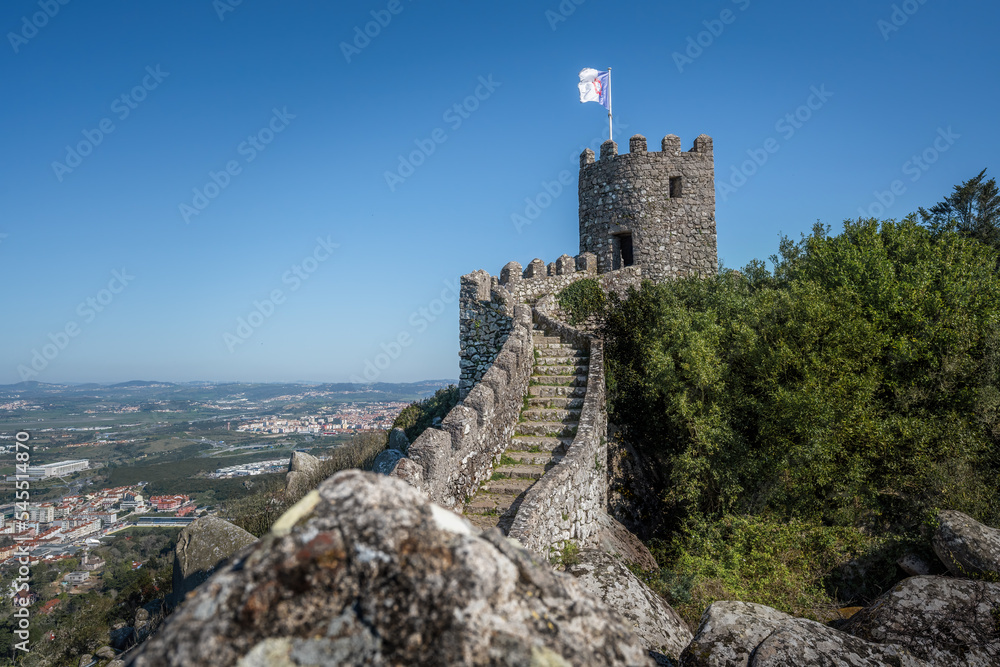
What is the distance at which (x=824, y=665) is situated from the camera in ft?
14.6

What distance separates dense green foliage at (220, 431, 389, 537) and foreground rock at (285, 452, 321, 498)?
3.7 inches

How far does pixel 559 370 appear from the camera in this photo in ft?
40.7

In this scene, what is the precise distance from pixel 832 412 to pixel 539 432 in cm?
519

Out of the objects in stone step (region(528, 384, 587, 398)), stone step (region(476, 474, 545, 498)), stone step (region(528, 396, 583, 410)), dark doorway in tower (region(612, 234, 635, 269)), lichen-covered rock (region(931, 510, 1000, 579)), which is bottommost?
lichen-covered rock (region(931, 510, 1000, 579))

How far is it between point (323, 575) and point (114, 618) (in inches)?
739

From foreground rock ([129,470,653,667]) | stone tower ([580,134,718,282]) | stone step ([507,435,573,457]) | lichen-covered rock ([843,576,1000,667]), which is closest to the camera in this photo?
foreground rock ([129,470,653,667])

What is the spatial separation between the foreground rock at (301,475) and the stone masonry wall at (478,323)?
8653mm

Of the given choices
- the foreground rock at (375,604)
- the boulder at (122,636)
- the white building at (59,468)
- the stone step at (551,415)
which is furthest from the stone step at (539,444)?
the white building at (59,468)

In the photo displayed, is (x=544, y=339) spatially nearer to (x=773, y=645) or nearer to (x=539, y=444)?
(x=539, y=444)

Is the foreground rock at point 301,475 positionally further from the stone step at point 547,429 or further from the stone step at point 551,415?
the stone step at point 547,429

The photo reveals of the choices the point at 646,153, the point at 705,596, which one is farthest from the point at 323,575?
the point at 646,153

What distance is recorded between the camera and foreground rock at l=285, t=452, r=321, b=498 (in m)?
19.6

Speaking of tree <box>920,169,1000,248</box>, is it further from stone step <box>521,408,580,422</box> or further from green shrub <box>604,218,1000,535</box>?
stone step <box>521,408,580,422</box>

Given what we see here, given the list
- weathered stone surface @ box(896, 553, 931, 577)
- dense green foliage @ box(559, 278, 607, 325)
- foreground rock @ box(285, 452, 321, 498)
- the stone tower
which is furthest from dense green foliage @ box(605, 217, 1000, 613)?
foreground rock @ box(285, 452, 321, 498)
